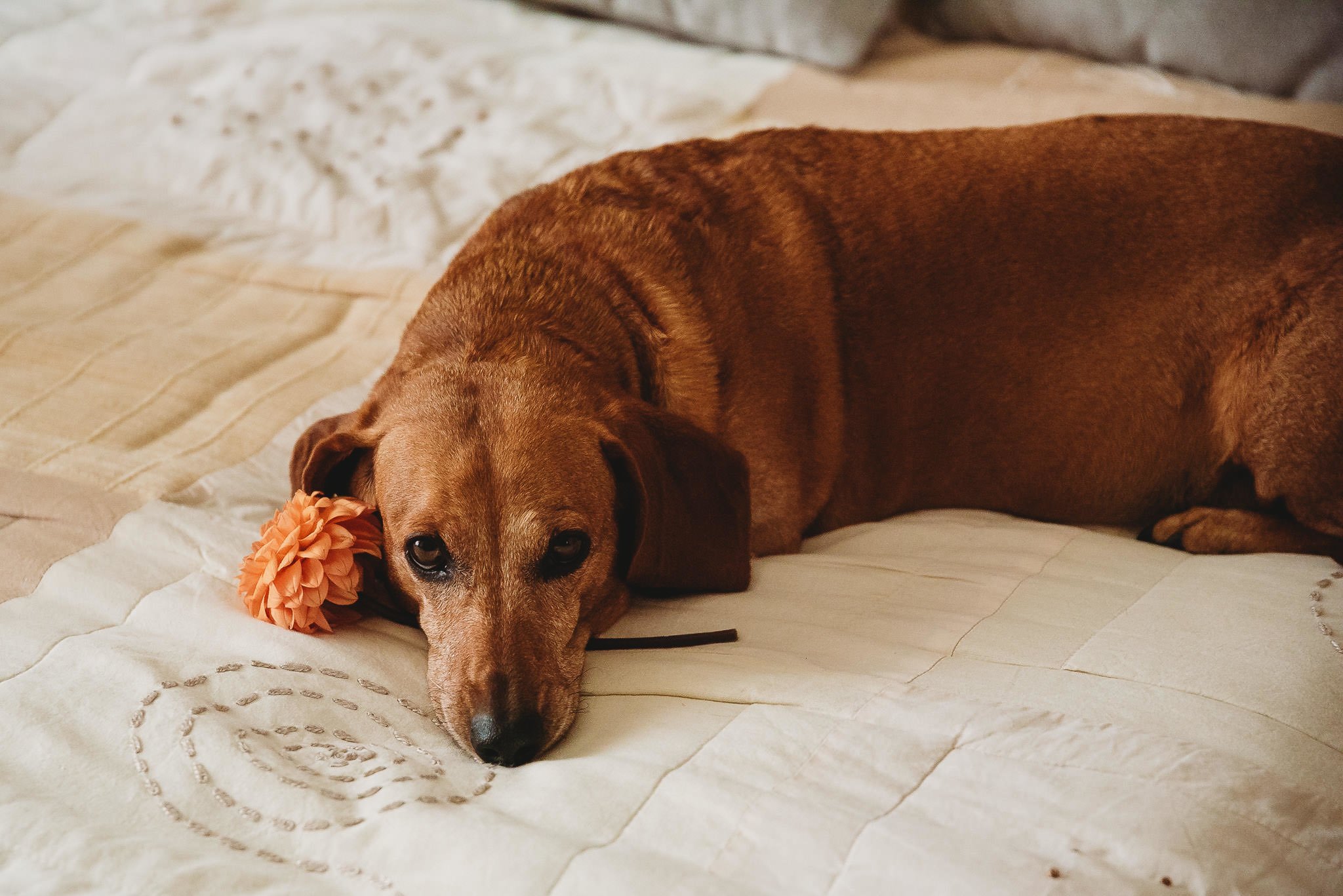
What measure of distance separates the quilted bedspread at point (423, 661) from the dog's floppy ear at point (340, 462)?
18 cm

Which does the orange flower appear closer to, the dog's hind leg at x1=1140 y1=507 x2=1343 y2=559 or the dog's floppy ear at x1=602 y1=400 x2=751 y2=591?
the dog's floppy ear at x1=602 y1=400 x2=751 y2=591

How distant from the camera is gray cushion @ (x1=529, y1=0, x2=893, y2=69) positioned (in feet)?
11.5

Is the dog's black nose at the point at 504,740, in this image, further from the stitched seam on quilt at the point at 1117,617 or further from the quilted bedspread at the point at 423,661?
the stitched seam on quilt at the point at 1117,617

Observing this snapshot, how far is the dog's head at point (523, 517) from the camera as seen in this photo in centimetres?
175

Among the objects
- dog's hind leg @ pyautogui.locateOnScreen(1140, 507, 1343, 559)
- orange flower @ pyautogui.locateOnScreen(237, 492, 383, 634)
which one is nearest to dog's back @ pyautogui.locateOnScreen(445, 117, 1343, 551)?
dog's hind leg @ pyautogui.locateOnScreen(1140, 507, 1343, 559)

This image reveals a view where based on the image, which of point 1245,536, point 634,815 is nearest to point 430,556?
point 634,815

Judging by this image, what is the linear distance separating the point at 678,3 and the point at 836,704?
109 inches

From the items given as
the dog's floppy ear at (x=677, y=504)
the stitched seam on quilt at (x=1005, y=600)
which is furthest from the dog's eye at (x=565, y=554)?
the stitched seam on quilt at (x=1005, y=600)

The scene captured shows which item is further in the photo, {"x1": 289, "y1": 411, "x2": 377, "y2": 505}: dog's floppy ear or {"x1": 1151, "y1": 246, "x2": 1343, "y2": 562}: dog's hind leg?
{"x1": 1151, "y1": 246, "x2": 1343, "y2": 562}: dog's hind leg

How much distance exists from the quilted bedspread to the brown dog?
165 mm

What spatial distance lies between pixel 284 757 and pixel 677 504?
0.78 meters

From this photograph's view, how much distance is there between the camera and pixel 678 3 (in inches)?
146

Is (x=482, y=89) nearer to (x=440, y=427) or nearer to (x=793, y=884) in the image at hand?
(x=440, y=427)

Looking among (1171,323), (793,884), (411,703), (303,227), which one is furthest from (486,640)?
(303,227)
